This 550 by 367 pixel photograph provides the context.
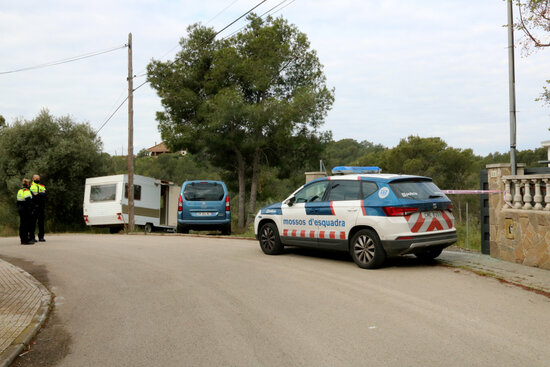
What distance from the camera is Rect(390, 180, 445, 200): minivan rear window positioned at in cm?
843

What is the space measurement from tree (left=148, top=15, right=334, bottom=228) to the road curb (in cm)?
1986

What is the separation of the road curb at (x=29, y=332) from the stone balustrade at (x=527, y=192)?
775cm

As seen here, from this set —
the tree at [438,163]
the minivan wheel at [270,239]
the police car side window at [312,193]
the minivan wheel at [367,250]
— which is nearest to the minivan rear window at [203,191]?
the minivan wheel at [270,239]

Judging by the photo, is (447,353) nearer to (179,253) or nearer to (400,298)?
(400,298)

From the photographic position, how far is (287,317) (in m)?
5.51

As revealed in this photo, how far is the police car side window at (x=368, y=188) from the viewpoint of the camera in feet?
28.3

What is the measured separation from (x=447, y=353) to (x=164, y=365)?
95.4 inches

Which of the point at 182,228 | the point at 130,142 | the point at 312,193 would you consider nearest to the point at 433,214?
the point at 312,193

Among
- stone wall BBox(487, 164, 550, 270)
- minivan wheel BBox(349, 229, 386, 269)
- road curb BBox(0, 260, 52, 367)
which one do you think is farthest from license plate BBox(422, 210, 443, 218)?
road curb BBox(0, 260, 52, 367)

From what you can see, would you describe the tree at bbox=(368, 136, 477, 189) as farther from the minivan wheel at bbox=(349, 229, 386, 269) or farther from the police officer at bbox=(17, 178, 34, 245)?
the minivan wheel at bbox=(349, 229, 386, 269)

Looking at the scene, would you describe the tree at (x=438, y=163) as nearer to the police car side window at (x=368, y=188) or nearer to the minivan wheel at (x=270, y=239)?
the minivan wheel at (x=270, y=239)

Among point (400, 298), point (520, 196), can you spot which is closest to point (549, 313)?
point (400, 298)

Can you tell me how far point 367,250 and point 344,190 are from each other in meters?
1.25

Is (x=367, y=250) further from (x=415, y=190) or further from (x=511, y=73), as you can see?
(x=511, y=73)
